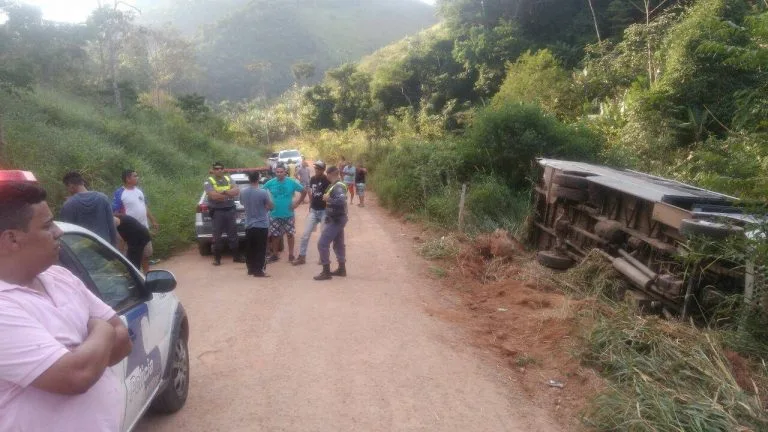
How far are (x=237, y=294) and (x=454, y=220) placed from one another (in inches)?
270

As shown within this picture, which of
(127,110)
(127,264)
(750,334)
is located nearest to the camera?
(127,264)

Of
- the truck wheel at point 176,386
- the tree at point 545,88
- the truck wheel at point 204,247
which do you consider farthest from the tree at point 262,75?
the truck wheel at point 176,386

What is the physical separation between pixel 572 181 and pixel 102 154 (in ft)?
36.0

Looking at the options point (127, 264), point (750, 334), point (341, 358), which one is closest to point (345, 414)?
point (341, 358)

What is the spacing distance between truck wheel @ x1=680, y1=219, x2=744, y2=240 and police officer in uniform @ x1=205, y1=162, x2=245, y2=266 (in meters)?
6.51

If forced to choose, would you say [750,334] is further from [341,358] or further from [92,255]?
[92,255]

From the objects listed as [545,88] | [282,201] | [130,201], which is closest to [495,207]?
[282,201]

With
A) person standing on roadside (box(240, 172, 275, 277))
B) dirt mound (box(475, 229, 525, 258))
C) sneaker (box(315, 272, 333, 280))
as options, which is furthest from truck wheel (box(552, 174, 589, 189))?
person standing on roadside (box(240, 172, 275, 277))

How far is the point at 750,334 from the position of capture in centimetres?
516

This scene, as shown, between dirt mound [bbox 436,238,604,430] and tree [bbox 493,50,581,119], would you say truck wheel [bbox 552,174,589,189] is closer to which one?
dirt mound [bbox 436,238,604,430]

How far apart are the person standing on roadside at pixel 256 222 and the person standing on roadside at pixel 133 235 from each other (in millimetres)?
1649

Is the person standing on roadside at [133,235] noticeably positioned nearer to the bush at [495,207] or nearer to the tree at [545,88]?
the bush at [495,207]

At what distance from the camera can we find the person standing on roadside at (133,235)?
7551 millimetres

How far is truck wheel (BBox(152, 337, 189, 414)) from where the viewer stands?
13.7 ft
